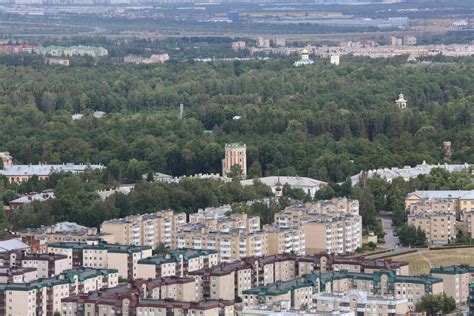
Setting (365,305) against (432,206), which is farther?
(432,206)

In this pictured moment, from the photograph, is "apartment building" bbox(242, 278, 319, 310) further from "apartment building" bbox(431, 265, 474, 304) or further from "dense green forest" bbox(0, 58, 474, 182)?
"dense green forest" bbox(0, 58, 474, 182)

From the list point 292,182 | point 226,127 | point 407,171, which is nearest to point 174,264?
point 292,182

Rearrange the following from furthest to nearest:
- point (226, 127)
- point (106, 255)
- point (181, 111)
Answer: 1. point (181, 111)
2. point (226, 127)
3. point (106, 255)

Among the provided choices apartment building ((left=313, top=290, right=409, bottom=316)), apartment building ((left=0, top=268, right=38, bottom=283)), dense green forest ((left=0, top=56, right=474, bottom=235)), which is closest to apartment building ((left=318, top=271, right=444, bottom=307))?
apartment building ((left=313, top=290, right=409, bottom=316))

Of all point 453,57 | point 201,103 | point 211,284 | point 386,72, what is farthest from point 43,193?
point 453,57

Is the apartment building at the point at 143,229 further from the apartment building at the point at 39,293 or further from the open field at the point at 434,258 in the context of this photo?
the apartment building at the point at 39,293

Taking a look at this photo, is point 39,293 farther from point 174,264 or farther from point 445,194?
point 445,194
